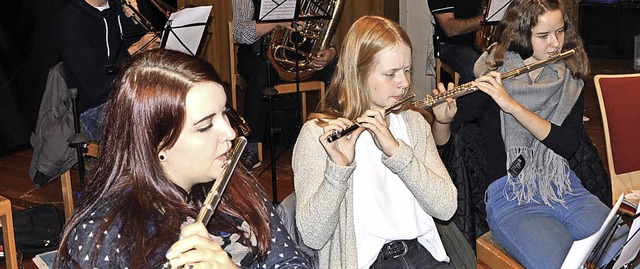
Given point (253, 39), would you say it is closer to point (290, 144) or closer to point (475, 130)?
point (290, 144)

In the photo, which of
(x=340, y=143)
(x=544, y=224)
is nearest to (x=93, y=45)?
(x=340, y=143)

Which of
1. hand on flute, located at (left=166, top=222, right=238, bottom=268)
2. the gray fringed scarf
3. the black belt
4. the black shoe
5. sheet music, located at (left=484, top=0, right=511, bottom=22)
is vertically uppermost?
hand on flute, located at (left=166, top=222, right=238, bottom=268)

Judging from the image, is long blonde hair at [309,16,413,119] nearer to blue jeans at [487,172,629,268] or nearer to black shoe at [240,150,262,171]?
blue jeans at [487,172,629,268]

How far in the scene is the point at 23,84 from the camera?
4.42 m

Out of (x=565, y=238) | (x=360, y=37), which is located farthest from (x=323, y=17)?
(x=565, y=238)

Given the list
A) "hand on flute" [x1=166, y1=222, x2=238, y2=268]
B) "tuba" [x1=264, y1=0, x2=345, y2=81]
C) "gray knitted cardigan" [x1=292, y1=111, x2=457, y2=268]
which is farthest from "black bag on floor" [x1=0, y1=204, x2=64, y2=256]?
"hand on flute" [x1=166, y1=222, x2=238, y2=268]

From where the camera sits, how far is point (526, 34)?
249 centimetres

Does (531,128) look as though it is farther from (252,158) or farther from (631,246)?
(252,158)

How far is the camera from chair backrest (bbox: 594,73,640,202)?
2355 millimetres

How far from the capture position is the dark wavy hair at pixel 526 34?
246 centimetres

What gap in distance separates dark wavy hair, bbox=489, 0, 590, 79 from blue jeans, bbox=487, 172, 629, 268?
14.4 inches

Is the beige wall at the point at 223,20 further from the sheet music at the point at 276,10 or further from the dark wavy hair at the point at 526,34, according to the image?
the dark wavy hair at the point at 526,34

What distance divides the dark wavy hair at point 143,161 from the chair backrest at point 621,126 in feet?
4.32

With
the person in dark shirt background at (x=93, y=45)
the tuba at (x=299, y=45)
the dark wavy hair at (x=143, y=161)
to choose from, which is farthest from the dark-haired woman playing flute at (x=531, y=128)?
the tuba at (x=299, y=45)
